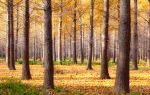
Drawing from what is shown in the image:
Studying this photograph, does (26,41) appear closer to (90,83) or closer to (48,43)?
(90,83)

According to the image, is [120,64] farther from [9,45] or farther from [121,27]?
[9,45]

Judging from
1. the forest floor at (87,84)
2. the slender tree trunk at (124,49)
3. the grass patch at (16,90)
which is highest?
the slender tree trunk at (124,49)

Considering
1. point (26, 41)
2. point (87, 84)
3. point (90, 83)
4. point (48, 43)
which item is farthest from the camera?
point (26, 41)

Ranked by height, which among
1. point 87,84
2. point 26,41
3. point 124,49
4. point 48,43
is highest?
point 26,41

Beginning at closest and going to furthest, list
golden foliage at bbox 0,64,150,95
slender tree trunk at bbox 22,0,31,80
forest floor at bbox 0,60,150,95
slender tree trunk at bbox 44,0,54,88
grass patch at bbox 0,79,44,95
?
grass patch at bbox 0,79,44,95, forest floor at bbox 0,60,150,95, golden foliage at bbox 0,64,150,95, slender tree trunk at bbox 44,0,54,88, slender tree trunk at bbox 22,0,31,80

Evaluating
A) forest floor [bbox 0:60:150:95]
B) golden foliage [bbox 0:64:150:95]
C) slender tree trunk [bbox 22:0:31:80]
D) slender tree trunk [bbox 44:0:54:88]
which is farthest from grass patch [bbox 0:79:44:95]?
slender tree trunk [bbox 22:0:31:80]

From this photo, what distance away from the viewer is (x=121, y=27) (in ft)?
40.5

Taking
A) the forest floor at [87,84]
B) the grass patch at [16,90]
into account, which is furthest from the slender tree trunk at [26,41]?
the grass patch at [16,90]

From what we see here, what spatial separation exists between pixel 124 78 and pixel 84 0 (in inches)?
1219

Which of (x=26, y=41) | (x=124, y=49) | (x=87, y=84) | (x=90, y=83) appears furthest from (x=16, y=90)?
(x=26, y=41)

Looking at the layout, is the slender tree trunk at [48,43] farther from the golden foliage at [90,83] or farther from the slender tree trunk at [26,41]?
the slender tree trunk at [26,41]

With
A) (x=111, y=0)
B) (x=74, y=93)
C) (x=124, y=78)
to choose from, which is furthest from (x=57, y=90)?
(x=111, y=0)

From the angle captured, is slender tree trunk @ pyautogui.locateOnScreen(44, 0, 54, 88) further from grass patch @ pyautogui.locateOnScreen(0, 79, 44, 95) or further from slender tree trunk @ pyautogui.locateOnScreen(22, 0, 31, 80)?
slender tree trunk @ pyautogui.locateOnScreen(22, 0, 31, 80)

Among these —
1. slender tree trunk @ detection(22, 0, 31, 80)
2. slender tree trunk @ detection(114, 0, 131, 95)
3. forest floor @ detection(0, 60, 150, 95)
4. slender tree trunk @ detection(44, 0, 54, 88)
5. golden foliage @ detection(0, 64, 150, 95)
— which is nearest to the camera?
slender tree trunk @ detection(114, 0, 131, 95)
